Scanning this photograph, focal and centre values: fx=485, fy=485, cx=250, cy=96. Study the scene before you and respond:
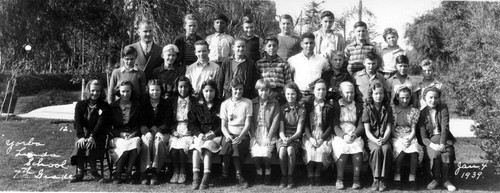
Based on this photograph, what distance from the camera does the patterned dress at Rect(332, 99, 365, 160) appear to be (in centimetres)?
542

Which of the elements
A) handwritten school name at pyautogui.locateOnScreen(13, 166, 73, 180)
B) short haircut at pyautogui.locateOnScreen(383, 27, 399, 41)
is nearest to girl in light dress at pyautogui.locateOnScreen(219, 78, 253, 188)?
handwritten school name at pyautogui.locateOnScreen(13, 166, 73, 180)

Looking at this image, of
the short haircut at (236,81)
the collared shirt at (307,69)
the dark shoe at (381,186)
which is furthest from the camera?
the collared shirt at (307,69)

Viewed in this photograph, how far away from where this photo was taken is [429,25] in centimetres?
1948

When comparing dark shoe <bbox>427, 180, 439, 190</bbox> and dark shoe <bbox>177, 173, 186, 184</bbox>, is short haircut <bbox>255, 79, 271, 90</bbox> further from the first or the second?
dark shoe <bbox>427, 180, 439, 190</bbox>

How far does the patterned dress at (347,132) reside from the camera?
5418 millimetres

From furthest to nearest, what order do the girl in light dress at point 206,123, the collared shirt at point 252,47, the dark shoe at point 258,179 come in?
the collared shirt at point 252,47 < the dark shoe at point 258,179 < the girl in light dress at point 206,123

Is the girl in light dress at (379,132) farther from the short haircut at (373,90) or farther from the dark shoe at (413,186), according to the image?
the dark shoe at (413,186)

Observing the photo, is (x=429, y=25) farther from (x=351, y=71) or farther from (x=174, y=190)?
(x=174, y=190)

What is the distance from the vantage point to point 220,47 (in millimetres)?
6867

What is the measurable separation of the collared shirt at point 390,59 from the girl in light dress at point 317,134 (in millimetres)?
1342

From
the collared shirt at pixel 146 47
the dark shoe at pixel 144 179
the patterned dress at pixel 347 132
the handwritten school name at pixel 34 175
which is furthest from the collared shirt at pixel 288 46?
the handwritten school name at pixel 34 175

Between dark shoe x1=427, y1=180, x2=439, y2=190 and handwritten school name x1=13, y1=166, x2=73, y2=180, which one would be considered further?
handwritten school name x1=13, y1=166, x2=73, y2=180

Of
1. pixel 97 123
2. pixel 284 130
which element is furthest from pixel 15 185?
pixel 284 130

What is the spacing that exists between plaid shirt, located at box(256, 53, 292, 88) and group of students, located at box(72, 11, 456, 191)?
0.01 meters
